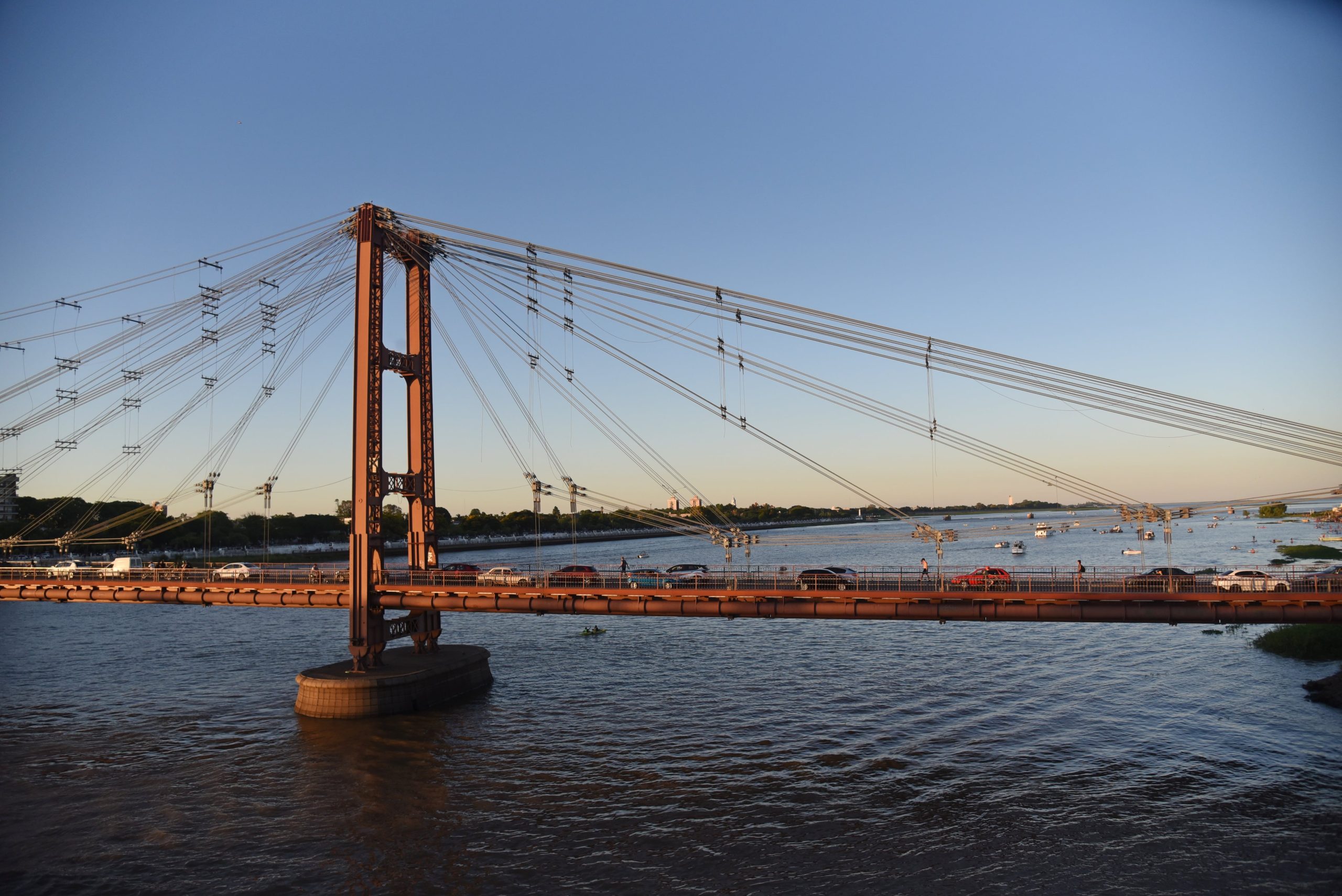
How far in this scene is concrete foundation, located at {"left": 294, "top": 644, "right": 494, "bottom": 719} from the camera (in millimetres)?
33906

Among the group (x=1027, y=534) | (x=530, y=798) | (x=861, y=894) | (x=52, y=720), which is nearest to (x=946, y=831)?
(x=861, y=894)

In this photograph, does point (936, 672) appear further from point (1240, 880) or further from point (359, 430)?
point (359, 430)

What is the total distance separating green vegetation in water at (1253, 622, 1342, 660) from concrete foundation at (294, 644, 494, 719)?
48358 millimetres

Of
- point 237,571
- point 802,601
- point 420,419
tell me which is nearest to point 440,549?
point 237,571

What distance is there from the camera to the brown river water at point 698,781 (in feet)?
68.6

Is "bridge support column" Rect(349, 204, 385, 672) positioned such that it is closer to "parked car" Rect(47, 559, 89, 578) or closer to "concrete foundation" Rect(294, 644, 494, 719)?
"concrete foundation" Rect(294, 644, 494, 719)

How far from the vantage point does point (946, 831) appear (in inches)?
898

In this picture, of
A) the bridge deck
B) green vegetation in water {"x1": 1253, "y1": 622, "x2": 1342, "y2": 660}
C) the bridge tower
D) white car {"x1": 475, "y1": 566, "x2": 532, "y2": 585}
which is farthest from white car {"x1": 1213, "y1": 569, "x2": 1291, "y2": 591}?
the bridge tower

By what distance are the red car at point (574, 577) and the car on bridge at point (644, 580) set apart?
1.51m

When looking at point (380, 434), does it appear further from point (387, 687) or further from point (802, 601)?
point (802, 601)

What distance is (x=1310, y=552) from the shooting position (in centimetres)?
9938

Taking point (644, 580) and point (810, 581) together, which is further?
point (644, 580)

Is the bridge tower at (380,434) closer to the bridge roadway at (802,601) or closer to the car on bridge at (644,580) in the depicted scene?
the bridge roadway at (802,601)

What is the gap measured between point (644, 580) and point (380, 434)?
47.2 ft
